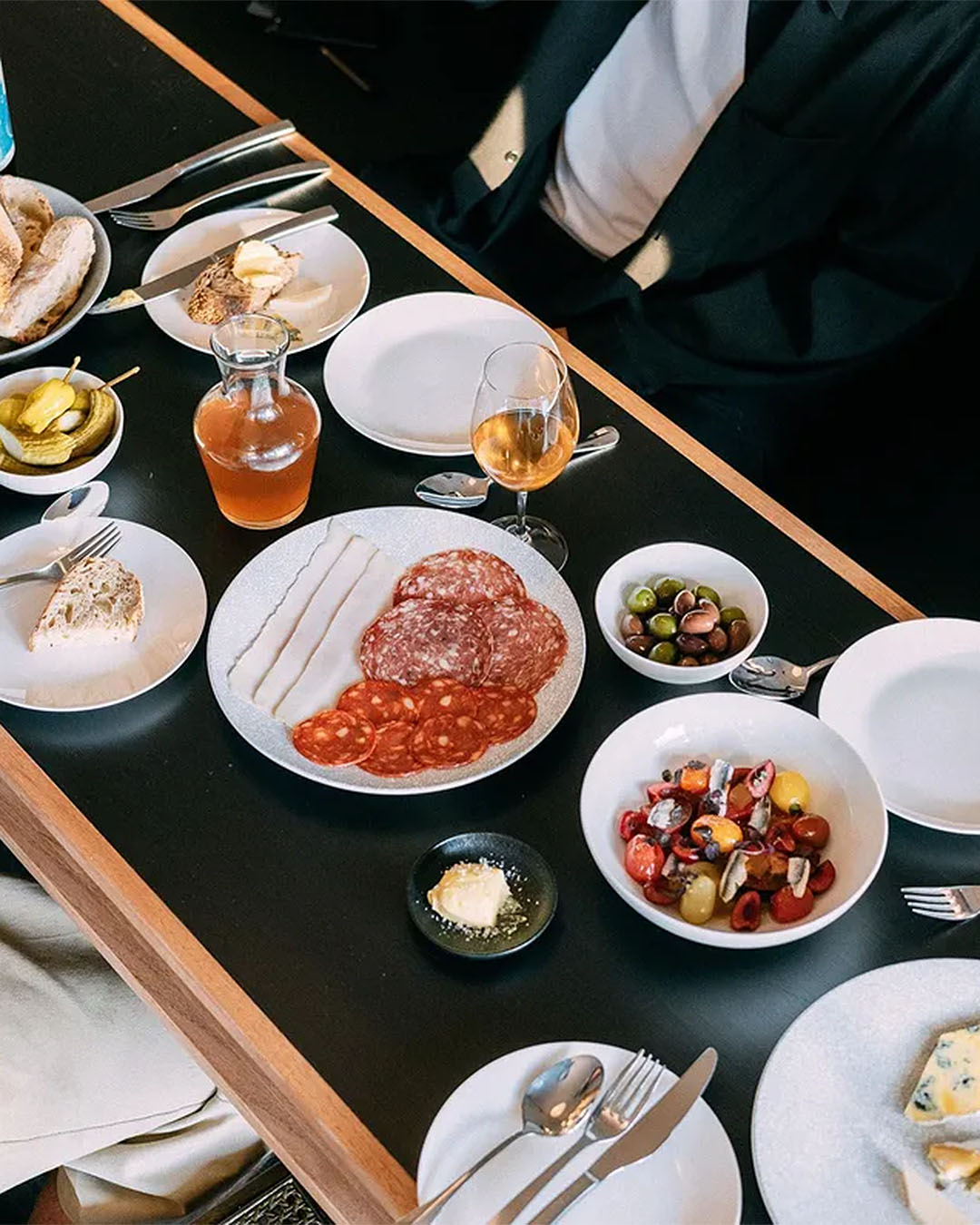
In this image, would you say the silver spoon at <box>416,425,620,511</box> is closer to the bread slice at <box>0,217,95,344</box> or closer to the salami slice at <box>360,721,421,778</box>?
the salami slice at <box>360,721,421,778</box>

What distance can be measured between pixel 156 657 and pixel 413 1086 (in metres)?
0.44

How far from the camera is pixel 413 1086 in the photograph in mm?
996

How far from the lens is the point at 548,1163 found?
0.94 meters

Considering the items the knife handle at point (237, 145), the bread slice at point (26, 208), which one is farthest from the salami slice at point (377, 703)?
the knife handle at point (237, 145)

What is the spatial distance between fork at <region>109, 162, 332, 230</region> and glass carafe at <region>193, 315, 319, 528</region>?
0.41m

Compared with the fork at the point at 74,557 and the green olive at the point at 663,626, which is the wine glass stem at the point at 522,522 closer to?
the green olive at the point at 663,626

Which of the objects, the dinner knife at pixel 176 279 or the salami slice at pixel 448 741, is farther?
the dinner knife at pixel 176 279

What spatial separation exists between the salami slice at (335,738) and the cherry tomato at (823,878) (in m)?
0.36

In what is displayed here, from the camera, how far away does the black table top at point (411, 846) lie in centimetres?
103

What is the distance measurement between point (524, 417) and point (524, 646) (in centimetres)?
20

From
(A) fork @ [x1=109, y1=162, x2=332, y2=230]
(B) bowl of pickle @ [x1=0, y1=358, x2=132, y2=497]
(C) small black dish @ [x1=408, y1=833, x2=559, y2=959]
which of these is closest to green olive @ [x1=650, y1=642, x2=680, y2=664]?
(C) small black dish @ [x1=408, y1=833, x2=559, y2=959]

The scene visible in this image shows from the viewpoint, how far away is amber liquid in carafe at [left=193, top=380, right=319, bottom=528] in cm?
129

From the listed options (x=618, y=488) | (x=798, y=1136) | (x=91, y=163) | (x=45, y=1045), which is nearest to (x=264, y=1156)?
(x=45, y=1045)

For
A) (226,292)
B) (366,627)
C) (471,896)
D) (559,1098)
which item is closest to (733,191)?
(226,292)
